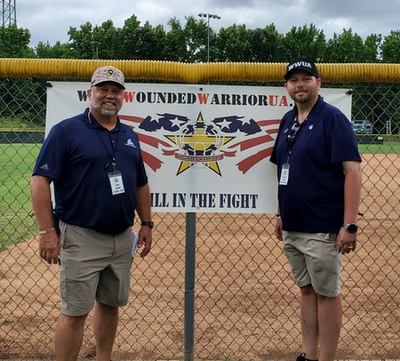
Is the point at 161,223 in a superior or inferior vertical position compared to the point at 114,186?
inferior

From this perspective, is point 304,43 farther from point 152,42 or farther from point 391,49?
point 152,42

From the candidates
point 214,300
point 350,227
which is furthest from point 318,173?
point 214,300

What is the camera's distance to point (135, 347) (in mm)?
4164

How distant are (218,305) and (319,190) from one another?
2567mm

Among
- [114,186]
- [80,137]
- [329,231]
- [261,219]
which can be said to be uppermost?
[80,137]

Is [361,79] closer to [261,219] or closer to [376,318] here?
[376,318]

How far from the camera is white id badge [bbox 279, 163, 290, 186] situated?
3139 millimetres

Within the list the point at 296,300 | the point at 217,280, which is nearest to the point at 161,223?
the point at 217,280

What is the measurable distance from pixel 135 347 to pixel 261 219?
6362 millimetres

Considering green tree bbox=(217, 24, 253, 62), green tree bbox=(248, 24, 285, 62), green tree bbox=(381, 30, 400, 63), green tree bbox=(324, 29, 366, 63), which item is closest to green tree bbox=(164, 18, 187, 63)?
green tree bbox=(217, 24, 253, 62)

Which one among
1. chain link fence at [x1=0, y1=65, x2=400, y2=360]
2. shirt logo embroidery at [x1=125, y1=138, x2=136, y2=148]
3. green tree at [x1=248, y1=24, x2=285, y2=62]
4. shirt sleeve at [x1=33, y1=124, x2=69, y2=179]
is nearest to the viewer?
shirt sleeve at [x1=33, y1=124, x2=69, y2=179]

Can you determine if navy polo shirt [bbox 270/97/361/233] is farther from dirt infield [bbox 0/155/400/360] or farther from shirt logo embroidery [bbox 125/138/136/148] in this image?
dirt infield [bbox 0/155/400/360]

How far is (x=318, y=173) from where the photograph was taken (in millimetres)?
3053

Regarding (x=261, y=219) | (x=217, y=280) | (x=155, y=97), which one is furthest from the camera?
(x=261, y=219)
